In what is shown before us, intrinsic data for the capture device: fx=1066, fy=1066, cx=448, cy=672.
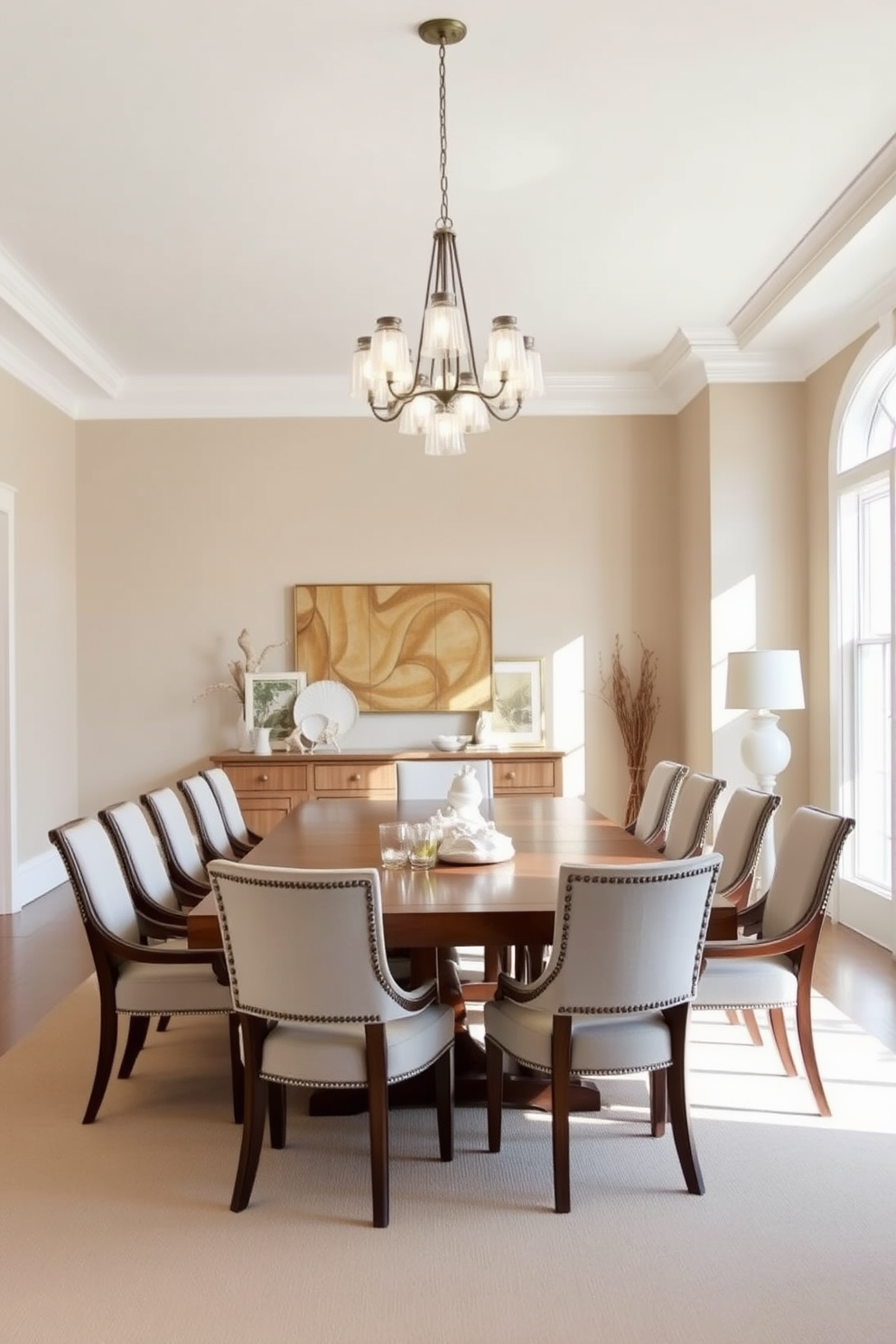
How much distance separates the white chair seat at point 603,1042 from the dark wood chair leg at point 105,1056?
1284 mm

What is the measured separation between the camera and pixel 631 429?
706 cm

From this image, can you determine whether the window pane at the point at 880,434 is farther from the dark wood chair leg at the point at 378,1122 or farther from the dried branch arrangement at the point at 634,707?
the dark wood chair leg at the point at 378,1122

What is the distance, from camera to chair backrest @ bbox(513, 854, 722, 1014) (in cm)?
251

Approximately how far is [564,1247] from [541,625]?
4880 mm

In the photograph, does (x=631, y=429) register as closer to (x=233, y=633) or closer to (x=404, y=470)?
(x=404, y=470)

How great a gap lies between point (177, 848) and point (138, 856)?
45 cm

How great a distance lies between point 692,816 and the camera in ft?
13.2

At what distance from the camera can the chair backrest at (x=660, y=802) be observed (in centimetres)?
A: 441

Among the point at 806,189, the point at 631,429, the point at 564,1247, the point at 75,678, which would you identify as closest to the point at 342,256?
the point at 806,189

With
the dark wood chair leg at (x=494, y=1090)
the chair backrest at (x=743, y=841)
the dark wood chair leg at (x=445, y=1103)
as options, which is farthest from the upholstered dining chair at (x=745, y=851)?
the dark wood chair leg at (x=445, y=1103)

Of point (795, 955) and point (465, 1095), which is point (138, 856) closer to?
point (465, 1095)

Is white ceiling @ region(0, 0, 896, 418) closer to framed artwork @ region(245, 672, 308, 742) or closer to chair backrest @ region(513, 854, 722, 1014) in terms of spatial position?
framed artwork @ region(245, 672, 308, 742)

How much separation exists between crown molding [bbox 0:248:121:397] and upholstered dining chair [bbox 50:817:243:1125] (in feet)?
9.89

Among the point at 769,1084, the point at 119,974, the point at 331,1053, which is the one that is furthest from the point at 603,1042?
the point at 119,974
